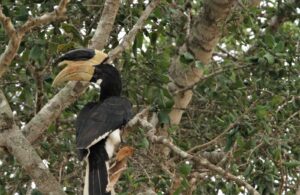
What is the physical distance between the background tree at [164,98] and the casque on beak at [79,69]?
2.3 inches

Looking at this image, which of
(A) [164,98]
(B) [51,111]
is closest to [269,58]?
(A) [164,98]

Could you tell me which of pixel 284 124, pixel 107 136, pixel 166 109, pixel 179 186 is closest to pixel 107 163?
pixel 107 136

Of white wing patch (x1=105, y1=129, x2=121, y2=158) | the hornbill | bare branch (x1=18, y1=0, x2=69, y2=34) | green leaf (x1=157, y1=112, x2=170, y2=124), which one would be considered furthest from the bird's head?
bare branch (x1=18, y1=0, x2=69, y2=34)

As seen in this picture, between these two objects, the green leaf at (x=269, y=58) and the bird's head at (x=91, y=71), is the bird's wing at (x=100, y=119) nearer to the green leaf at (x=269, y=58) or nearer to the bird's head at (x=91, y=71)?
the bird's head at (x=91, y=71)

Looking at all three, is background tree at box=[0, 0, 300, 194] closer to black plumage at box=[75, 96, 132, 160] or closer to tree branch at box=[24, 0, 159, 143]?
tree branch at box=[24, 0, 159, 143]

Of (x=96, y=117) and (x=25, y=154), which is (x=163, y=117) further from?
(x=25, y=154)

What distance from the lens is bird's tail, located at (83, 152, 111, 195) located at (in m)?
3.65

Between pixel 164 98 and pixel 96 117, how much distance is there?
52cm

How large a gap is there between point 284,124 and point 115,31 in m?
1.35

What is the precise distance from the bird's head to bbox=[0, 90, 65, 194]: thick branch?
468 millimetres

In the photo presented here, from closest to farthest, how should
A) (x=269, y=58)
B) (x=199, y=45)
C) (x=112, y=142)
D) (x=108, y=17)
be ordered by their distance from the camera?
(x=269, y=58) → (x=108, y=17) → (x=112, y=142) → (x=199, y=45)

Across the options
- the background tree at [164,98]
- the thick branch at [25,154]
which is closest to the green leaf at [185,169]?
the background tree at [164,98]

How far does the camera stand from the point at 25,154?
10.9ft

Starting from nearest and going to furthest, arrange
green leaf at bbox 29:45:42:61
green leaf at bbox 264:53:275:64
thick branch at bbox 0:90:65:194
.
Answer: thick branch at bbox 0:90:65:194, green leaf at bbox 264:53:275:64, green leaf at bbox 29:45:42:61
